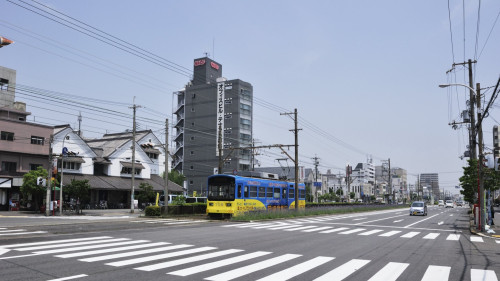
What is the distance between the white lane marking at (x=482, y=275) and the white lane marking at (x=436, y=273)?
0.49 meters

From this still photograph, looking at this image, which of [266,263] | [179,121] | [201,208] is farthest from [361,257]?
[179,121]

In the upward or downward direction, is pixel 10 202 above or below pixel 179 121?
below

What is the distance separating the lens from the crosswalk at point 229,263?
8.05 m

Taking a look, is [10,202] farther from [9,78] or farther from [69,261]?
[69,261]

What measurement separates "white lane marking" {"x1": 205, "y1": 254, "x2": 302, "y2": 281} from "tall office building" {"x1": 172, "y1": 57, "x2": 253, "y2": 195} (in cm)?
7150

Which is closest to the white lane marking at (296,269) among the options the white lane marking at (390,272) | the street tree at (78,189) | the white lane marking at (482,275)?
the white lane marking at (390,272)

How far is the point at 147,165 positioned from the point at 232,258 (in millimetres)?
47703

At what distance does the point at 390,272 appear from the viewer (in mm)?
8539

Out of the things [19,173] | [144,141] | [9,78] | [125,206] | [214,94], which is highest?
[214,94]

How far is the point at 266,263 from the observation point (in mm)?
9391

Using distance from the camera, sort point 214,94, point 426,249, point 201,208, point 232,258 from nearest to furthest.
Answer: point 232,258 → point 426,249 → point 201,208 → point 214,94

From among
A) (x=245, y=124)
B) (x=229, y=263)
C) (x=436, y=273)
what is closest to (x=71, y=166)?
(x=229, y=263)

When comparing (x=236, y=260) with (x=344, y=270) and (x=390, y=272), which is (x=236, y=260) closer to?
(x=344, y=270)

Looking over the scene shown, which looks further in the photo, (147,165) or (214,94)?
(214,94)
